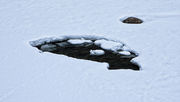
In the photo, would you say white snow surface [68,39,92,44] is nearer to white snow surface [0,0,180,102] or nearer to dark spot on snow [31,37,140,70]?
dark spot on snow [31,37,140,70]

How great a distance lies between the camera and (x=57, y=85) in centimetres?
315

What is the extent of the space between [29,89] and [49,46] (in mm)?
1593

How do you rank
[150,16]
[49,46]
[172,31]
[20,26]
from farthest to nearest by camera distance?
[150,16], [20,26], [172,31], [49,46]

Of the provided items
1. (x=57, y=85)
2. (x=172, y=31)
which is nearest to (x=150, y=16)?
(x=172, y=31)

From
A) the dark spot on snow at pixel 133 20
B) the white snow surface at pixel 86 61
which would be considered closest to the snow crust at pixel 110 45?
the white snow surface at pixel 86 61

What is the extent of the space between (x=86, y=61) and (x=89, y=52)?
1.63ft

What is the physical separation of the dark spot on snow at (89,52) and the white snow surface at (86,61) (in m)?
0.20

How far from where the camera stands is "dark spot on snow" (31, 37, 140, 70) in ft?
12.8

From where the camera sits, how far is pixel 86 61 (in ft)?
12.6

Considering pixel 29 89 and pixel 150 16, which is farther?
pixel 150 16

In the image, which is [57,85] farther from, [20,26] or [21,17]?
[21,17]

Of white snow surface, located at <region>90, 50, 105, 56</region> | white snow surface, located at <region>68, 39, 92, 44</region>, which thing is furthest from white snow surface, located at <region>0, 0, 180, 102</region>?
white snow surface, located at <region>90, 50, 105, 56</region>

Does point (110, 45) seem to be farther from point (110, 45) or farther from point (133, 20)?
point (133, 20)

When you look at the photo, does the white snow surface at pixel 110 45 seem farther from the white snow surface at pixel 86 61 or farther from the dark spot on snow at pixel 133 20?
the dark spot on snow at pixel 133 20
